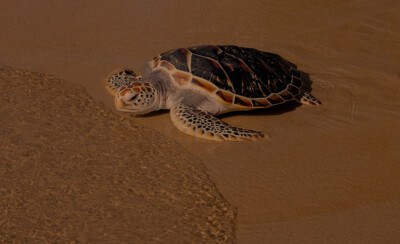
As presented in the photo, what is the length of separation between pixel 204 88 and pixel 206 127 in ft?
1.71

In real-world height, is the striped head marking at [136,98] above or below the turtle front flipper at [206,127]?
above

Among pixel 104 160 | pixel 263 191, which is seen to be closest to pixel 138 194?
pixel 104 160

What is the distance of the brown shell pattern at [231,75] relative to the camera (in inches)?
210

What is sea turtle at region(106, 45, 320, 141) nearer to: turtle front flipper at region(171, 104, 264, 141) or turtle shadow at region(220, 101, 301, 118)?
turtle front flipper at region(171, 104, 264, 141)

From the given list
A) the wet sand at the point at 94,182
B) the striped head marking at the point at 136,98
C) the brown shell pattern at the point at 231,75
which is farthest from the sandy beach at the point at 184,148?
the brown shell pattern at the point at 231,75

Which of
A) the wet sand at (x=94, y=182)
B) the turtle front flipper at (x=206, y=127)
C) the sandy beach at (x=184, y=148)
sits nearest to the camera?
the wet sand at (x=94, y=182)

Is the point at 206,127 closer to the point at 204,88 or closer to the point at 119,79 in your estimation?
the point at 204,88

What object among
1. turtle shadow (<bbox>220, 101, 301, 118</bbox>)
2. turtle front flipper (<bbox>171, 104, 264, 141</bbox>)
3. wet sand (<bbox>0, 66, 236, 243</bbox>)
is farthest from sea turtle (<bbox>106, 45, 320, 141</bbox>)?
wet sand (<bbox>0, 66, 236, 243</bbox>)

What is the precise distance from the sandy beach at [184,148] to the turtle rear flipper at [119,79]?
97 millimetres

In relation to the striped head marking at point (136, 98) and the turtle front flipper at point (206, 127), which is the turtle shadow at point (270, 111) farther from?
the striped head marking at point (136, 98)

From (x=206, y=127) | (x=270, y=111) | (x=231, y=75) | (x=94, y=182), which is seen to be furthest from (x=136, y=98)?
(x=270, y=111)

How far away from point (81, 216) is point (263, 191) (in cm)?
155

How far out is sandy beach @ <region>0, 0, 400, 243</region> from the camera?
3768 mm

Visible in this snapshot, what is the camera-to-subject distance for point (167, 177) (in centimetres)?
430
